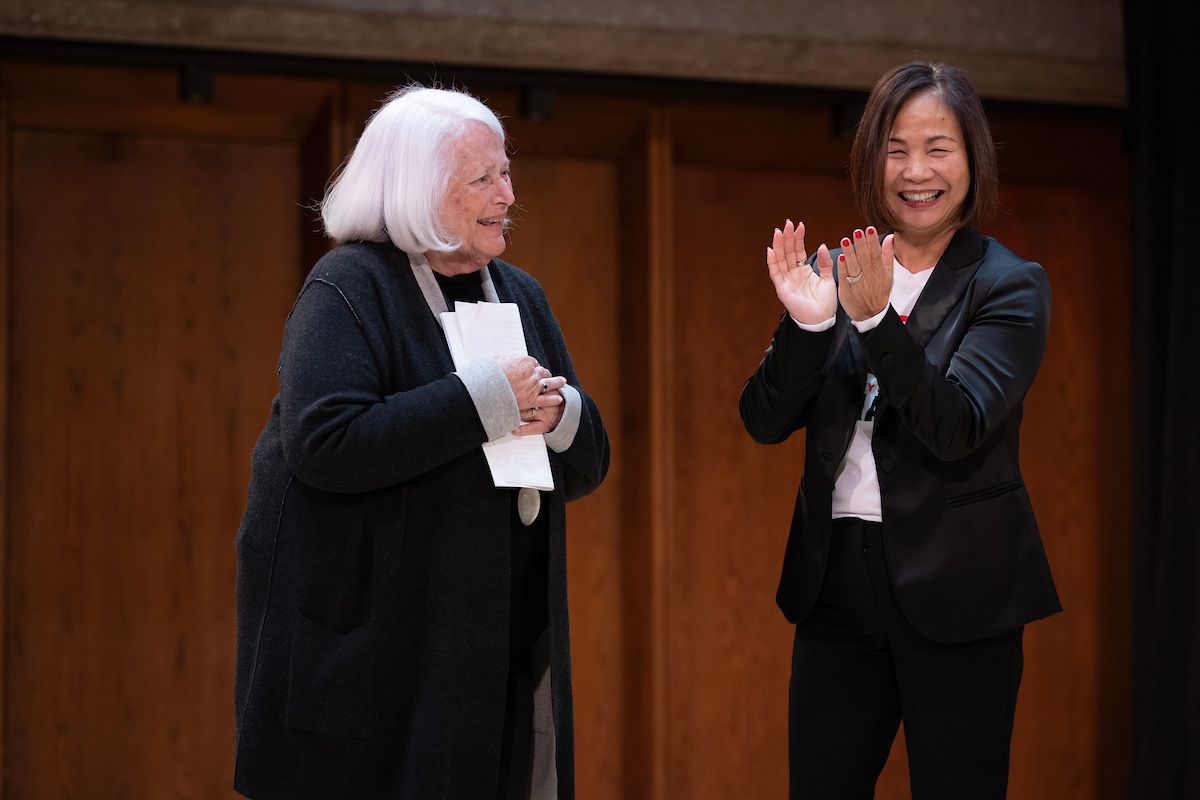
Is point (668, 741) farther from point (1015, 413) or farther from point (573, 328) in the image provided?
point (1015, 413)

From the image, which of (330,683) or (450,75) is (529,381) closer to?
(330,683)

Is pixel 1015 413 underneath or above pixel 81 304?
underneath

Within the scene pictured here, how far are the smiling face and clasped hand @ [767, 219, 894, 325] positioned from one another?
42 cm

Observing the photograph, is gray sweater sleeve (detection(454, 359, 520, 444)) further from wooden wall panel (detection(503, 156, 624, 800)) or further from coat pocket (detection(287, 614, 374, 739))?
wooden wall panel (detection(503, 156, 624, 800))

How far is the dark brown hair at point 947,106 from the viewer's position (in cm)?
171

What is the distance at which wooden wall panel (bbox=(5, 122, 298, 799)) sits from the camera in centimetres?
325

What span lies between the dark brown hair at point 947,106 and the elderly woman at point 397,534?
0.57m

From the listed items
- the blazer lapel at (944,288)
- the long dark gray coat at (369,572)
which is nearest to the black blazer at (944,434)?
the blazer lapel at (944,288)

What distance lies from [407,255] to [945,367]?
0.82 metres

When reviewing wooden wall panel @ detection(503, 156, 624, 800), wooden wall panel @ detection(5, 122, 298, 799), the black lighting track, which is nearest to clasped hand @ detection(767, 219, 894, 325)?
the black lighting track

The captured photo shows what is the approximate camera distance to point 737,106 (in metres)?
3.45

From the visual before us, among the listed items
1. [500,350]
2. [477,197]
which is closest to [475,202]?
[477,197]

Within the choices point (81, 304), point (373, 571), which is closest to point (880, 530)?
point (373, 571)

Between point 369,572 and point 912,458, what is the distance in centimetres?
79
